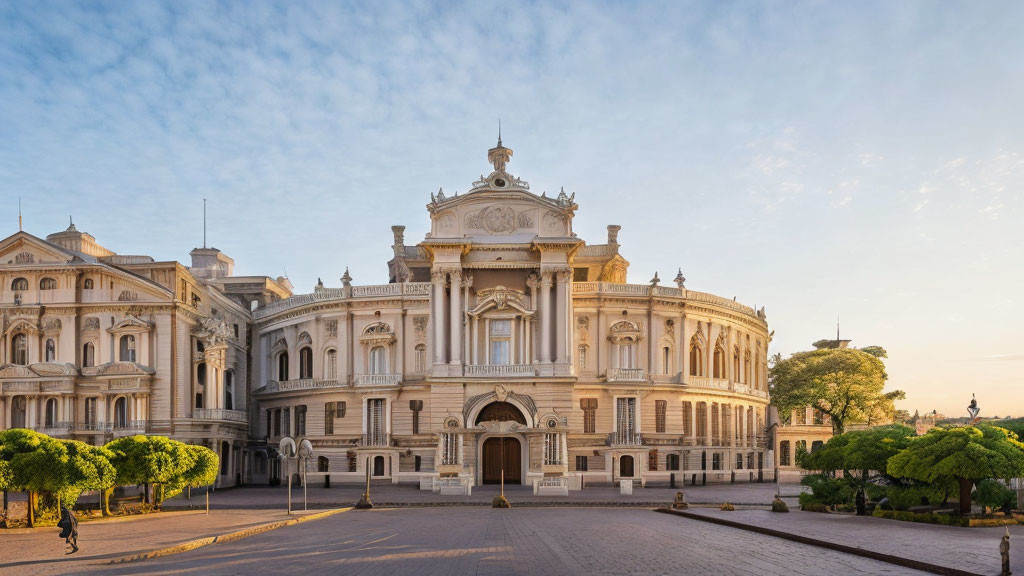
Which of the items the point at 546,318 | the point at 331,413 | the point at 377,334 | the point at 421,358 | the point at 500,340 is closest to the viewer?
the point at 546,318

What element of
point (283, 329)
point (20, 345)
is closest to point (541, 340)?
point (283, 329)

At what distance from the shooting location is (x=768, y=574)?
19.4 m

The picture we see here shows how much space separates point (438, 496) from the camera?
46.5 metres

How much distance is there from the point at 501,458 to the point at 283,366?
71.9 ft

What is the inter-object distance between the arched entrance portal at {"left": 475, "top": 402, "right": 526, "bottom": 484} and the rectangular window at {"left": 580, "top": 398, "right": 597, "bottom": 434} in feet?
28.1

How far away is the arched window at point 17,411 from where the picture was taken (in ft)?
175

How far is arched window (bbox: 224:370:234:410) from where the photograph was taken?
201ft

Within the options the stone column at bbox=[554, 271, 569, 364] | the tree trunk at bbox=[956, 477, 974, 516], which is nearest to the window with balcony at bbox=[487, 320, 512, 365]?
the stone column at bbox=[554, 271, 569, 364]

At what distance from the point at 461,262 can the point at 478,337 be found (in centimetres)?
477

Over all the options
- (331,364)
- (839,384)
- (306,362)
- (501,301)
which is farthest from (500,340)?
(839,384)

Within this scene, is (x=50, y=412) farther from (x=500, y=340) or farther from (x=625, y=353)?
(x=625, y=353)

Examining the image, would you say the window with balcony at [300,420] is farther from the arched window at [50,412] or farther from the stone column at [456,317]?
the stone column at [456,317]

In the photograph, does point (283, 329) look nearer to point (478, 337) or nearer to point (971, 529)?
point (478, 337)

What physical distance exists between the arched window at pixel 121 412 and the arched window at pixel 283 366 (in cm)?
1367
